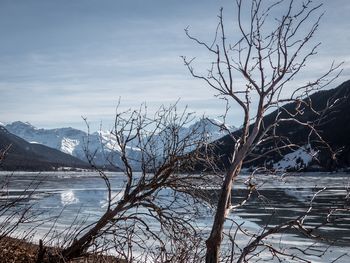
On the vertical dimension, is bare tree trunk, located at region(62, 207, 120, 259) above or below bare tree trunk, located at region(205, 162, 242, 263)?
below

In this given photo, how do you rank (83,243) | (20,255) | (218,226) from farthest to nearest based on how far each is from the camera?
1. (83,243)
2. (20,255)
3. (218,226)

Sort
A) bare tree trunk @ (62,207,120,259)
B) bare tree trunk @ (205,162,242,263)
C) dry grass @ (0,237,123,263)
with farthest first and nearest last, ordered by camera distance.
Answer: bare tree trunk @ (62,207,120,259) → dry grass @ (0,237,123,263) → bare tree trunk @ (205,162,242,263)

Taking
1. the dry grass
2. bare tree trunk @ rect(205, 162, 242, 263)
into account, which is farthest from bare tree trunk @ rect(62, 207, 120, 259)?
bare tree trunk @ rect(205, 162, 242, 263)

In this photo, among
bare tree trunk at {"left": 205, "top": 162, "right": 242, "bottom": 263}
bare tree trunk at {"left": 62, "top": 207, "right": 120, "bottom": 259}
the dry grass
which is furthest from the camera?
bare tree trunk at {"left": 62, "top": 207, "right": 120, "bottom": 259}

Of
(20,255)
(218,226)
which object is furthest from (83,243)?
(218,226)

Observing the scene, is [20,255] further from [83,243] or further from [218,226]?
[218,226]

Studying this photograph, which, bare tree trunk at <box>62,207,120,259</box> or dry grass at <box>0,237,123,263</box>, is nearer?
dry grass at <box>0,237,123,263</box>

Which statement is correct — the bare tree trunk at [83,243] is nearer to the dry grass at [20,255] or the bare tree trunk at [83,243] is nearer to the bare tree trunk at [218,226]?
the dry grass at [20,255]

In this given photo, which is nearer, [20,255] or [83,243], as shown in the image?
[20,255]

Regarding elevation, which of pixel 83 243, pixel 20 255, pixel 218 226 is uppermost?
pixel 218 226

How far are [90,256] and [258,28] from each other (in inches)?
183

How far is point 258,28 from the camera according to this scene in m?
4.71

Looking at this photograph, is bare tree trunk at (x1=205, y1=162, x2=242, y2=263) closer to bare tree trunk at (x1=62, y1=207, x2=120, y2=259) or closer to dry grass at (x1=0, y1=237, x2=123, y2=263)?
dry grass at (x1=0, y1=237, x2=123, y2=263)

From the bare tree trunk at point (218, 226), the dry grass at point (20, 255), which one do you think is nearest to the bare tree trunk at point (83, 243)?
the dry grass at point (20, 255)
